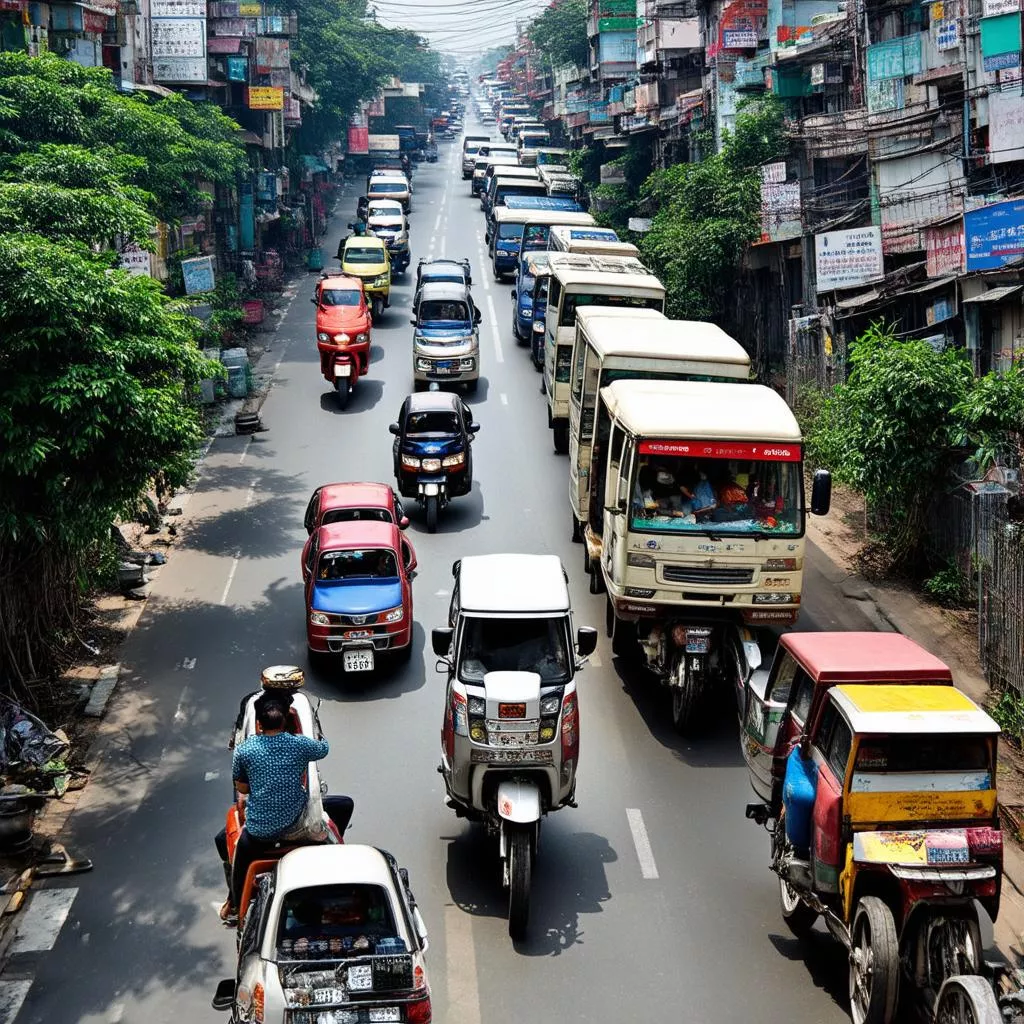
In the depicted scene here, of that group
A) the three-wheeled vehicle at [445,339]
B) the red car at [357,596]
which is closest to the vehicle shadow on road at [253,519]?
the red car at [357,596]

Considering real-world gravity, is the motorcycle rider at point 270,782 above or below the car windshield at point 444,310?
below

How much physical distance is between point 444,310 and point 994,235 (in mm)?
13076

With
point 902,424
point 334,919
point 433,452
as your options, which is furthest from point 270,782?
point 433,452

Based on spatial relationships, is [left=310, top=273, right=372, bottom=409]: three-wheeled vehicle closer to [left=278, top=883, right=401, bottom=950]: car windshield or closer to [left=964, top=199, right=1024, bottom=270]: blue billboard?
[left=964, top=199, right=1024, bottom=270]: blue billboard

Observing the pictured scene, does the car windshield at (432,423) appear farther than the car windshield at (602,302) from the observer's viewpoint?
No

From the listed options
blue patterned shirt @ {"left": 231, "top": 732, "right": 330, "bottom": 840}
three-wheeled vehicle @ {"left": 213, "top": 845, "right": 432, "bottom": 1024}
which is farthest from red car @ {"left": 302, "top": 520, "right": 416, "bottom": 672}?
three-wheeled vehicle @ {"left": 213, "top": 845, "right": 432, "bottom": 1024}

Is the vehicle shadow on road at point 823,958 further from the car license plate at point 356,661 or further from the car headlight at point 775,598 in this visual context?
the car license plate at point 356,661

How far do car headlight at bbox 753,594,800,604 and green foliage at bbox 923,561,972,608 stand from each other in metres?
4.72

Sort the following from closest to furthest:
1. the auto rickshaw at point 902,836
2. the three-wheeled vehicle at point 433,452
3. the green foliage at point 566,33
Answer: the auto rickshaw at point 902,836
the three-wheeled vehicle at point 433,452
the green foliage at point 566,33

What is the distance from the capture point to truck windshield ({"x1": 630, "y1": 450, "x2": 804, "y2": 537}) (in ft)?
50.0

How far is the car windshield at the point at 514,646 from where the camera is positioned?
12508mm

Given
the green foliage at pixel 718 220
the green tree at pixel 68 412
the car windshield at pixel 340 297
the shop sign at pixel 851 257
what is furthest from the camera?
the green foliage at pixel 718 220

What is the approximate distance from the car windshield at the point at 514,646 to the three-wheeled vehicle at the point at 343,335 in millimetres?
18745

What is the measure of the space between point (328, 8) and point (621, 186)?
30123mm
